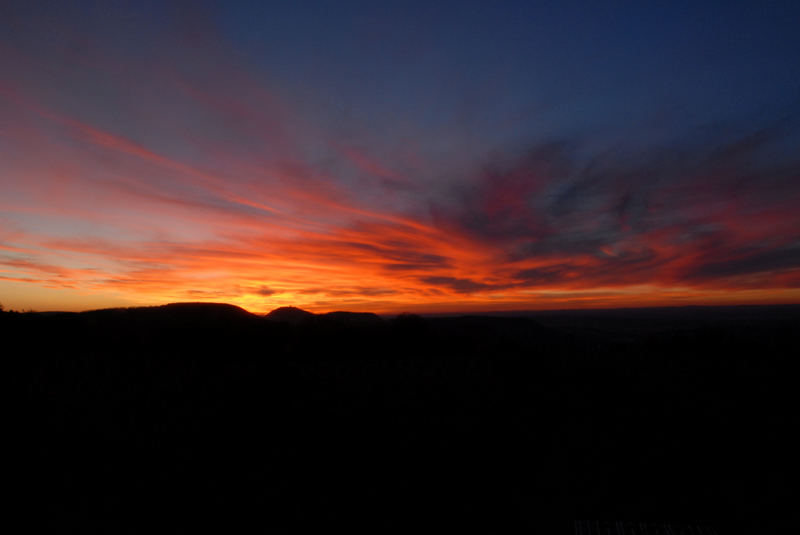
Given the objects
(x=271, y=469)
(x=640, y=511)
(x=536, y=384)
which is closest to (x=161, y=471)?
(x=271, y=469)

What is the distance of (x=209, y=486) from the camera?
19.9ft

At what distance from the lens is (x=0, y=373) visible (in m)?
11.8

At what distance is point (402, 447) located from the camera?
300 inches

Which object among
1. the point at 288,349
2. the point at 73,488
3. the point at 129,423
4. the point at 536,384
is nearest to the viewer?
the point at 73,488

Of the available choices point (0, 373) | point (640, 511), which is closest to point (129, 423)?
point (0, 373)

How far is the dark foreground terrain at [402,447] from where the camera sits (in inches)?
220

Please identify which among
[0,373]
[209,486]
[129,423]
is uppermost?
[0,373]

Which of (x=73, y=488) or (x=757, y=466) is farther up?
(x=73, y=488)

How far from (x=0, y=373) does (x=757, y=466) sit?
19.0 meters

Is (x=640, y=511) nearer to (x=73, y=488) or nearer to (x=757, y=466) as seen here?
(x=757, y=466)

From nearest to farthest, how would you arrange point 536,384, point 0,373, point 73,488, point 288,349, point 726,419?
point 73,488
point 726,419
point 0,373
point 536,384
point 288,349

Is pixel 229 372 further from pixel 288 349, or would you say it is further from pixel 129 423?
pixel 288 349

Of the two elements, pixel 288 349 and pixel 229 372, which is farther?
pixel 288 349

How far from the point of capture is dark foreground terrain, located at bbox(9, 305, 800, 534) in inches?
220
